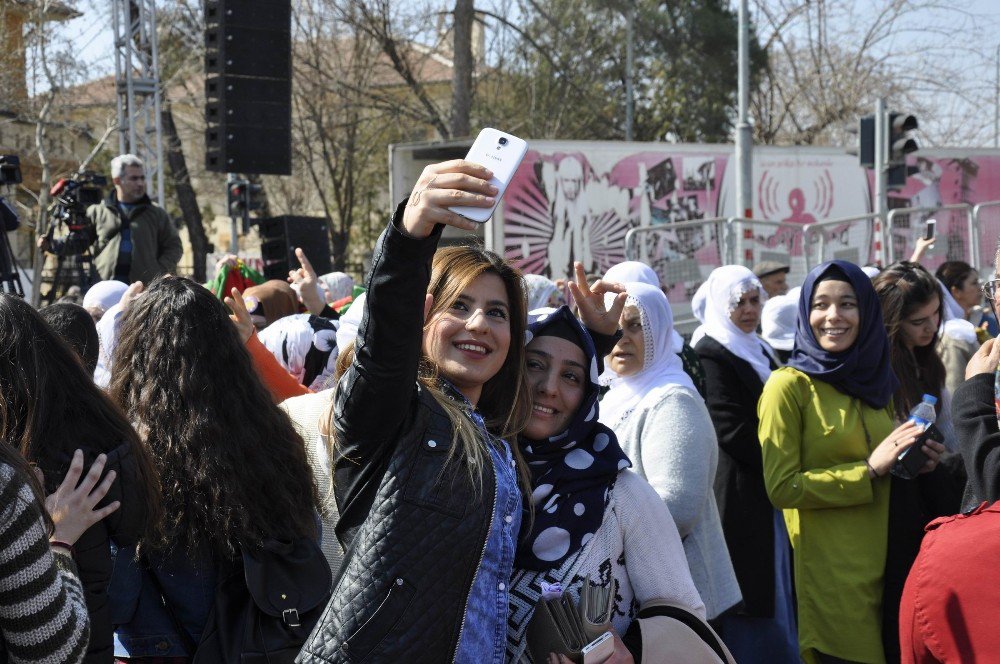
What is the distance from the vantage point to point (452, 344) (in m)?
2.46

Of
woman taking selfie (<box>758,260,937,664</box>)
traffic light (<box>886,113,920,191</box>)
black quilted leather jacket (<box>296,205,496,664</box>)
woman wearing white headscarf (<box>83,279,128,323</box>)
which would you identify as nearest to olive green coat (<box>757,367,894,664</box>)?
woman taking selfie (<box>758,260,937,664</box>)

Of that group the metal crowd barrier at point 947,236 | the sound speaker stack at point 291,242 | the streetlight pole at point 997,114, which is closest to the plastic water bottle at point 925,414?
the sound speaker stack at point 291,242

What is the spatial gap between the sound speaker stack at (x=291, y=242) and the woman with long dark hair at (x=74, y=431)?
31.9 feet

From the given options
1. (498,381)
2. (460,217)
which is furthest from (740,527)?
(460,217)

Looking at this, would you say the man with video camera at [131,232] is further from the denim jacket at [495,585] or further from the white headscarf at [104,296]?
the denim jacket at [495,585]

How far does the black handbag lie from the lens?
292 centimetres

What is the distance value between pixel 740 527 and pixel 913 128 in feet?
27.4

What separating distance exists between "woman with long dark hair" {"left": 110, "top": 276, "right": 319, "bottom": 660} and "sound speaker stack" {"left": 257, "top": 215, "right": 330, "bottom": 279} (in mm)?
9389

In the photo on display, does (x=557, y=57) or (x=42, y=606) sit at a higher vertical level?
(x=557, y=57)

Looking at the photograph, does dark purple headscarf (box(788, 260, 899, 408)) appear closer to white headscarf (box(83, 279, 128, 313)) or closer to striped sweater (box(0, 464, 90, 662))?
striped sweater (box(0, 464, 90, 662))

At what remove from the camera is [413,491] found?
7.08ft

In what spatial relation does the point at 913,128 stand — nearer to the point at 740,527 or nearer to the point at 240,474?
the point at 740,527

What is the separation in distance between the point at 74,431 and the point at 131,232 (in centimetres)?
658

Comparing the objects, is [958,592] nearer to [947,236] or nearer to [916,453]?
[916,453]
